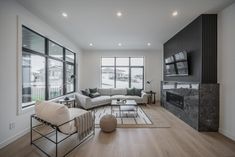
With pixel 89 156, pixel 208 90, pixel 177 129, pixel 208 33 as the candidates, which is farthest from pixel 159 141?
pixel 208 33

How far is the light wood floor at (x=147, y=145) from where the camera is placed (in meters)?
2.25

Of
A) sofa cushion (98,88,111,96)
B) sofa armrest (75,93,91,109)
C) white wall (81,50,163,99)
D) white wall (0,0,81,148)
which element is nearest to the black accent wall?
white wall (81,50,163,99)

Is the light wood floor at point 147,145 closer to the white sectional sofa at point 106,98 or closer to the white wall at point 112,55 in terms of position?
the white sectional sofa at point 106,98

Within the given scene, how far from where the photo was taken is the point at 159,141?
2719 mm

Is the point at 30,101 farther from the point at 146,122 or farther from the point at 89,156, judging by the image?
the point at 146,122

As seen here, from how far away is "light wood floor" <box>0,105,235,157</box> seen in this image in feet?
7.39

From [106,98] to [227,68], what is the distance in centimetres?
446

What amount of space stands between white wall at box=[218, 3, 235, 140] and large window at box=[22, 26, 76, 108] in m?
4.77

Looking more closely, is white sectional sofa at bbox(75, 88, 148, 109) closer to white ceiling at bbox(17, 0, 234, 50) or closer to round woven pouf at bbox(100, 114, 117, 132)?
round woven pouf at bbox(100, 114, 117, 132)

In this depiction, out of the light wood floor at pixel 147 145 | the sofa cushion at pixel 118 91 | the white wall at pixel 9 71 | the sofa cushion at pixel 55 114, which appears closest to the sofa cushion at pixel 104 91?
the sofa cushion at pixel 118 91

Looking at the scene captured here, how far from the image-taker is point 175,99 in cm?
462

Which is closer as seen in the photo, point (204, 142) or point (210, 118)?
point (204, 142)

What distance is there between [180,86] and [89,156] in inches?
134

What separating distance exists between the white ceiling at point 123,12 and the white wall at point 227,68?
0.33 m
